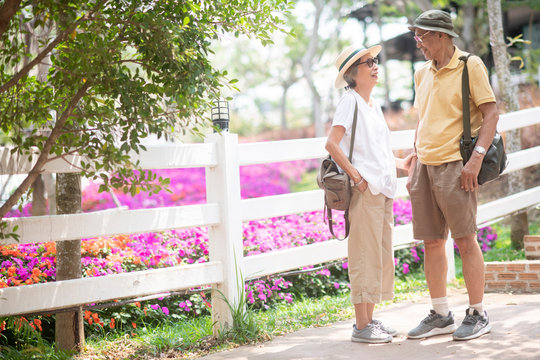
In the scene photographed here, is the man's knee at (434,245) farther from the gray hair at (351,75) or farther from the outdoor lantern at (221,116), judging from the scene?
the outdoor lantern at (221,116)

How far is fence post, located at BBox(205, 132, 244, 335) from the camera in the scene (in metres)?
4.21

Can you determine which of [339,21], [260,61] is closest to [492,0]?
[339,21]

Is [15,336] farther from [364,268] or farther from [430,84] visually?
[430,84]

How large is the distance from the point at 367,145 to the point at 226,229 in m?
1.12

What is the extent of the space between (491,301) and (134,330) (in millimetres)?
2806

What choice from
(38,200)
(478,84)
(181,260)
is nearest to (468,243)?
(478,84)

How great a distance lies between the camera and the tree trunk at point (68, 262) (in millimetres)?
3996

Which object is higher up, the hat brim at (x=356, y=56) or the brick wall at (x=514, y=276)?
the hat brim at (x=356, y=56)

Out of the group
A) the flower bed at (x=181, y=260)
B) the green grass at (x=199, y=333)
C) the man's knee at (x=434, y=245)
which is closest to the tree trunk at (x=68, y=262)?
the green grass at (x=199, y=333)

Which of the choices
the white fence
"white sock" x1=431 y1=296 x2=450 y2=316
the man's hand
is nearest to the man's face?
the man's hand

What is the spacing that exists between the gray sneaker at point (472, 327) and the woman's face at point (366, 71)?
1.62 meters

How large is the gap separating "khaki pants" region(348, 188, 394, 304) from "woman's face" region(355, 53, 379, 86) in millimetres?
719

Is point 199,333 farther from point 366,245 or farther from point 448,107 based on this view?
point 448,107

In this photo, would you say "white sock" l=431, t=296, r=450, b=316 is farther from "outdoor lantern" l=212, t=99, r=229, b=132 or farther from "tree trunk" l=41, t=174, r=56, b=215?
"tree trunk" l=41, t=174, r=56, b=215
